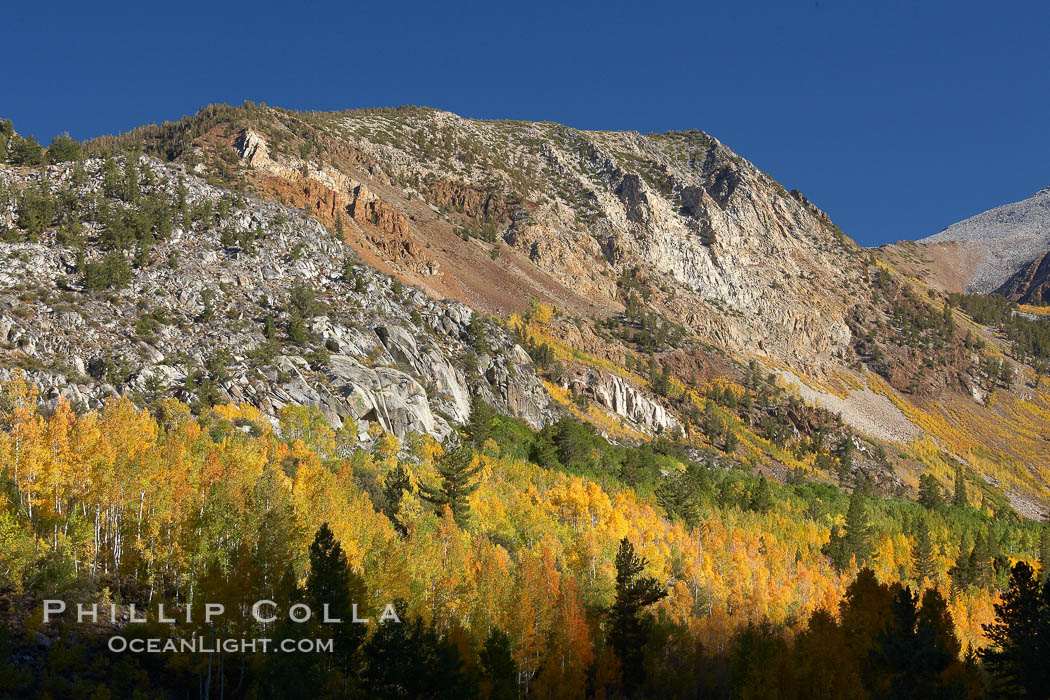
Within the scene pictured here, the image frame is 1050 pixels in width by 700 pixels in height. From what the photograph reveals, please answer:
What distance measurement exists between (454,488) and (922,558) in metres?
56.2

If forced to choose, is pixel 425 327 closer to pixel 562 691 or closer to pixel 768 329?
pixel 562 691

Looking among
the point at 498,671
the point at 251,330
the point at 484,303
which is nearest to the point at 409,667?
the point at 498,671

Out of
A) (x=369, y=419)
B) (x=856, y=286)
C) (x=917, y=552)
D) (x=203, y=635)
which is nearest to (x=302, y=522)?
(x=203, y=635)

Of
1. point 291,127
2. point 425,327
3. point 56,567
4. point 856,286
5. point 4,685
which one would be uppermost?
point 291,127

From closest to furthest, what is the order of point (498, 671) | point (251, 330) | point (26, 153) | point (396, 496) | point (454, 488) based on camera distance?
point (498, 671), point (396, 496), point (454, 488), point (251, 330), point (26, 153)

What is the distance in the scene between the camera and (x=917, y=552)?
258 feet

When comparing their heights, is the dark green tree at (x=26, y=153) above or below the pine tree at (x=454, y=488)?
above

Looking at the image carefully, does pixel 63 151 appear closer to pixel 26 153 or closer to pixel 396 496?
pixel 26 153

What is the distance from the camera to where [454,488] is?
56.9 metres

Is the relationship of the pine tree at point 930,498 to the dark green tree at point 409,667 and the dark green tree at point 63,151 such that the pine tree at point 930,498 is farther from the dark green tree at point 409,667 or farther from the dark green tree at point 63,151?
→ the dark green tree at point 63,151

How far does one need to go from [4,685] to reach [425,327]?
69.4 meters

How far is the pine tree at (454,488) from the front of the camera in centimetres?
5544

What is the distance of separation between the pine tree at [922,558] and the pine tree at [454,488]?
176ft

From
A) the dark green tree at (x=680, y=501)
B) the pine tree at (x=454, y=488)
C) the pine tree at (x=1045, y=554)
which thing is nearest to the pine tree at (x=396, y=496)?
the pine tree at (x=454, y=488)
